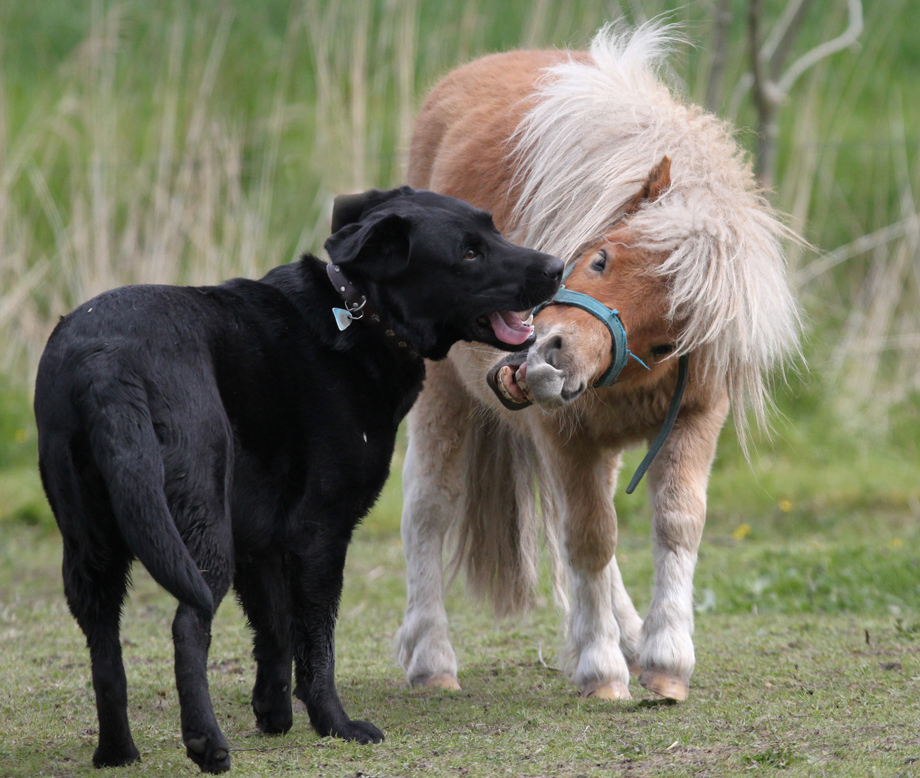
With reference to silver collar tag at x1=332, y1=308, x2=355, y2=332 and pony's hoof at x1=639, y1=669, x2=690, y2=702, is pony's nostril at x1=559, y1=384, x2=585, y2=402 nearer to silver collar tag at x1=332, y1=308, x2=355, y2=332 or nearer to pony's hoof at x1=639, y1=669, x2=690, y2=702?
silver collar tag at x1=332, y1=308, x2=355, y2=332

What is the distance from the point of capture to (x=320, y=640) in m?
3.10

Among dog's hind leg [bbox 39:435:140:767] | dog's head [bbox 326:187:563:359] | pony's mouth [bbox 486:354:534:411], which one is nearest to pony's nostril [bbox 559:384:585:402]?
pony's mouth [bbox 486:354:534:411]

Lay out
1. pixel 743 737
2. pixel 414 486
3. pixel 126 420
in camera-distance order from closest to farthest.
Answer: pixel 126 420 < pixel 743 737 < pixel 414 486

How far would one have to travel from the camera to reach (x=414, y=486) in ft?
14.2

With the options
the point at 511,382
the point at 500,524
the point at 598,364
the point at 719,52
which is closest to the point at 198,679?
the point at 511,382

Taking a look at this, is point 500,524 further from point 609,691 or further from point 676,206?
point 676,206

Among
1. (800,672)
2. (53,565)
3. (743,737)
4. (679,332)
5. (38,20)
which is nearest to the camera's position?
(743,737)

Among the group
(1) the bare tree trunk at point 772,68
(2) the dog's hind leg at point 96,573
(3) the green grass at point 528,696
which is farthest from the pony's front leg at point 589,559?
(1) the bare tree trunk at point 772,68

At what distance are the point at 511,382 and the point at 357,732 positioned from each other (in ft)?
3.55

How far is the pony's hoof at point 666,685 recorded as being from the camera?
3340 mm

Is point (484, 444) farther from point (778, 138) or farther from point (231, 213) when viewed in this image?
point (778, 138)

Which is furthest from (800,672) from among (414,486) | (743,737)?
(414,486)

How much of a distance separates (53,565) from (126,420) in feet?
12.5

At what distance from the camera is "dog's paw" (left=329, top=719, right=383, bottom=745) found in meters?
3.03
